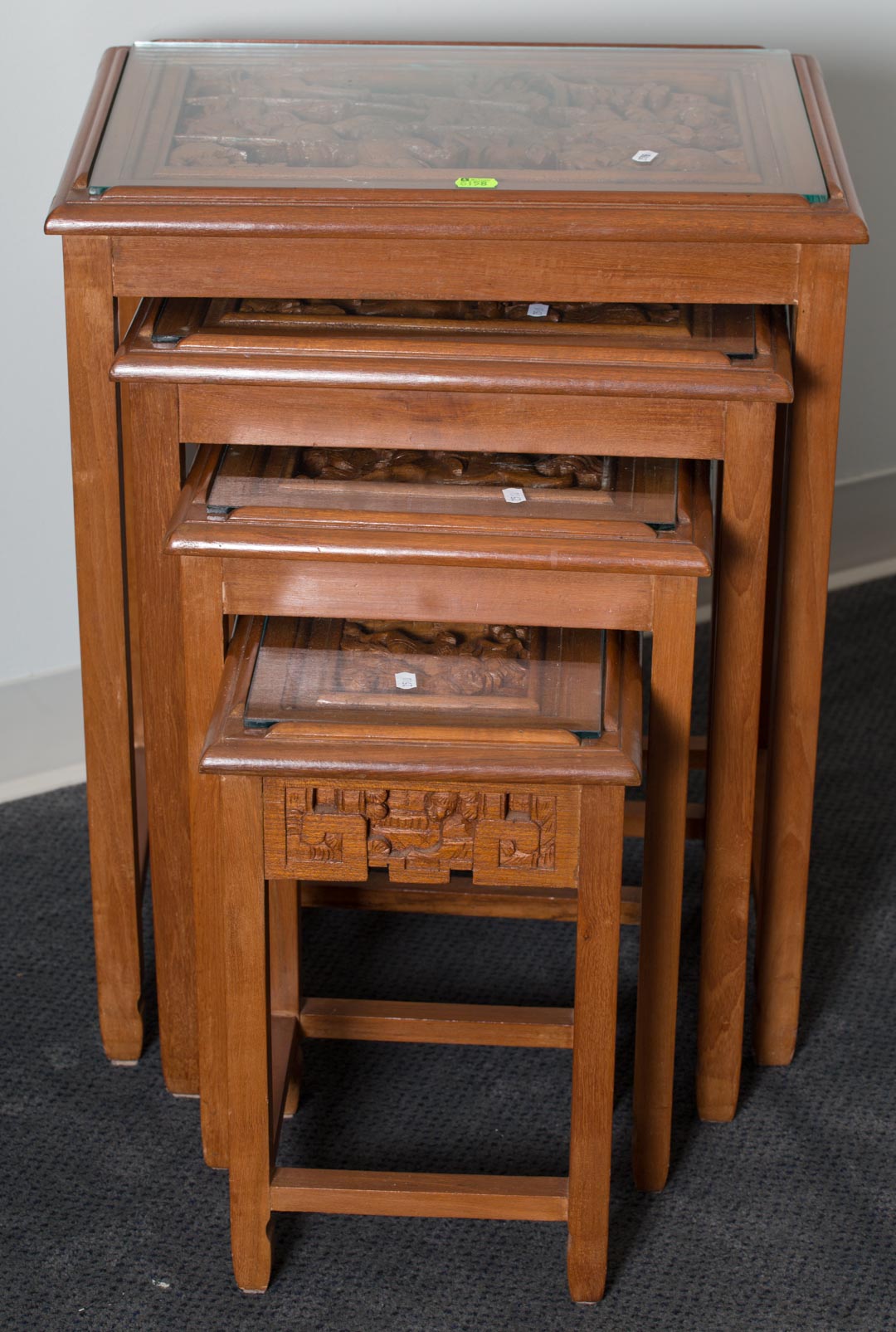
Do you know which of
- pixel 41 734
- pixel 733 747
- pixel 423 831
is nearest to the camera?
pixel 423 831

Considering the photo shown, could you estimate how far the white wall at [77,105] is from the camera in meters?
1.93

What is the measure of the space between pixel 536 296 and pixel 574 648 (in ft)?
0.95

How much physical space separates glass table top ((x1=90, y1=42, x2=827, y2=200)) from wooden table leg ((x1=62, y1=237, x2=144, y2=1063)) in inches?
4.2

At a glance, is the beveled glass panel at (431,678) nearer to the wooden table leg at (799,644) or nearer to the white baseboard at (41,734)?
the wooden table leg at (799,644)

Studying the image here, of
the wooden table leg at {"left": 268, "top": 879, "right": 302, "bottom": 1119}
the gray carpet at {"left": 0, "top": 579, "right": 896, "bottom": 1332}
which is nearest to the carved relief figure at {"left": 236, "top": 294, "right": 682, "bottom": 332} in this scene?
the wooden table leg at {"left": 268, "top": 879, "right": 302, "bottom": 1119}

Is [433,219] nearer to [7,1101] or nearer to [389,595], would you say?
[389,595]

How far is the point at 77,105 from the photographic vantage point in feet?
6.40

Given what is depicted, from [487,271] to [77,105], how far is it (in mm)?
665

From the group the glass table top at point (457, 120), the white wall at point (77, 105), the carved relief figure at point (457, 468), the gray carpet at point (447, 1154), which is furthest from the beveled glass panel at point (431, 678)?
the white wall at point (77, 105)

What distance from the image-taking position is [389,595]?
4.72ft

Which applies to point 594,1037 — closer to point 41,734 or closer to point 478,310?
point 478,310

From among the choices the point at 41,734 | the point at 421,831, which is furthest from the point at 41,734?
the point at 421,831

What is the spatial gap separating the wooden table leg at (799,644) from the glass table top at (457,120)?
11cm

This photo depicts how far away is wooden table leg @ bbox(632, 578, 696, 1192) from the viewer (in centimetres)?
144
